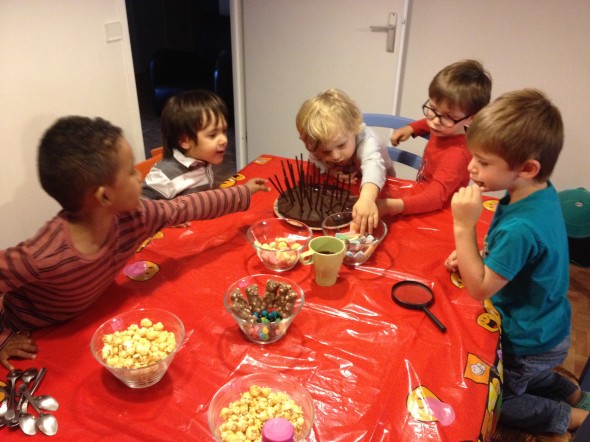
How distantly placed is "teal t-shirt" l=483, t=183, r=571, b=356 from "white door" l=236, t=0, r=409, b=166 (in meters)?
2.02

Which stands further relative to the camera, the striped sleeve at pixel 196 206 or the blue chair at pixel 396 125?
the blue chair at pixel 396 125

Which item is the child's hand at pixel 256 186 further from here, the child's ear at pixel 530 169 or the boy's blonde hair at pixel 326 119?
the child's ear at pixel 530 169

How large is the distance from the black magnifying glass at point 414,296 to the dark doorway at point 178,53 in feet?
8.88

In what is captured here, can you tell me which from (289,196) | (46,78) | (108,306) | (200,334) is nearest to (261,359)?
(200,334)

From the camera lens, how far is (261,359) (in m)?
1.00

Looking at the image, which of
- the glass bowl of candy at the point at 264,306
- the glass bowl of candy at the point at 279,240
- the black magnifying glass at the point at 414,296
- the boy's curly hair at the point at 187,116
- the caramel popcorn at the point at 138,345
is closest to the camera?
the caramel popcorn at the point at 138,345

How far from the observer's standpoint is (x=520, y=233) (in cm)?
106

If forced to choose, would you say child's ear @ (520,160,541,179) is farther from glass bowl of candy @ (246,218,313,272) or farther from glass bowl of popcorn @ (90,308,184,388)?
glass bowl of popcorn @ (90,308,184,388)

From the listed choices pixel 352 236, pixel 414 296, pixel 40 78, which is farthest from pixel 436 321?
pixel 40 78

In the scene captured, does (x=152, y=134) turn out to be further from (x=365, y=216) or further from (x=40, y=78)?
(x=365, y=216)

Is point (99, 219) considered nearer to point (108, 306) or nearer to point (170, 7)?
point (108, 306)

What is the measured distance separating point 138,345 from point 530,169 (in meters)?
0.96

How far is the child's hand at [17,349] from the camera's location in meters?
0.97

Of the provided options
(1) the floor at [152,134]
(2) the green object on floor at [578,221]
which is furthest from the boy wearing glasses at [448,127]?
(1) the floor at [152,134]
